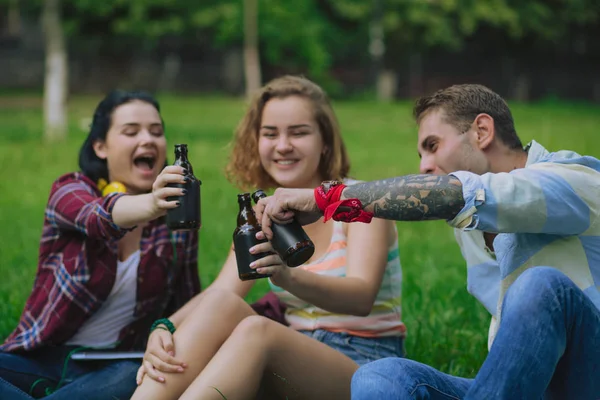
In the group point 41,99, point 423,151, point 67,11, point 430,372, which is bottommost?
point 430,372

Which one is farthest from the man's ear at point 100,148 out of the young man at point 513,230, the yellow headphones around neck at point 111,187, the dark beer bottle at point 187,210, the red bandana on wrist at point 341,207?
the red bandana on wrist at point 341,207

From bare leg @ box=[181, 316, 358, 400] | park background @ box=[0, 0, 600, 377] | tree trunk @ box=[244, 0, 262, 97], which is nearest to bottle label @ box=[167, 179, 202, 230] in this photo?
bare leg @ box=[181, 316, 358, 400]

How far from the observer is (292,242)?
9.42ft

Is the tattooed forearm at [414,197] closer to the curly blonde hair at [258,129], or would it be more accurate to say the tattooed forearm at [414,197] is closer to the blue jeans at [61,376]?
the curly blonde hair at [258,129]

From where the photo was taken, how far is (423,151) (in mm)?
3041

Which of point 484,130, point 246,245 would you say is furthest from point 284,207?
point 484,130

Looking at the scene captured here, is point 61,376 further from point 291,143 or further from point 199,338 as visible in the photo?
point 291,143

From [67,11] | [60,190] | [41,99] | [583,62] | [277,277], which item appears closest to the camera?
[277,277]

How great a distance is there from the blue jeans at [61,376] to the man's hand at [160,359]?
0.45 m

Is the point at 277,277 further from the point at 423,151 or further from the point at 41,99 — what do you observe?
the point at 41,99

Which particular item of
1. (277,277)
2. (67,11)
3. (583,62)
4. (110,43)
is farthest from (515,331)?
(583,62)

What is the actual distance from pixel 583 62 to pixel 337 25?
38.1 feet

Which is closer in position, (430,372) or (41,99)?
→ (430,372)

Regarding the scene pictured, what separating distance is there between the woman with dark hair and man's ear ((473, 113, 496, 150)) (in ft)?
5.31
